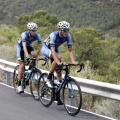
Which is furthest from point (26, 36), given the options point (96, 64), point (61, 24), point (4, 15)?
point (4, 15)

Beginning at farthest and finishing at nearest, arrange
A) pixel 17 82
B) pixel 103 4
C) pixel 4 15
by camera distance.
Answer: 1. pixel 103 4
2. pixel 4 15
3. pixel 17 82

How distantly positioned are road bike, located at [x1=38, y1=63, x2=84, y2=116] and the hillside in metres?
97.2

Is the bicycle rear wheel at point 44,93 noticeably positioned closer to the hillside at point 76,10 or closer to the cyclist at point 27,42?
the cyclist at point 27,42

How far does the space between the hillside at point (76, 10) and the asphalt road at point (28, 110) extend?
317ft

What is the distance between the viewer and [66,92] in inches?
324

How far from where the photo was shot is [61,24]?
810 cm

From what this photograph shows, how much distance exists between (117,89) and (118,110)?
0.92m

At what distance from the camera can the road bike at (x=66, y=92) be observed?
25.8ft

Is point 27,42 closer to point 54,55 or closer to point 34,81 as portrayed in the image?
point 34,81

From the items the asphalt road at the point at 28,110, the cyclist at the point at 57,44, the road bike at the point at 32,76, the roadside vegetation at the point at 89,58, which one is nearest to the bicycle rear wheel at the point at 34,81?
the road bike at the point at 32,76

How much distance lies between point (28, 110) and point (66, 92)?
91cm

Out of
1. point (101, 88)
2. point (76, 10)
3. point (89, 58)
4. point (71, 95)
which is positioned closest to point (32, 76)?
point (71, 95)

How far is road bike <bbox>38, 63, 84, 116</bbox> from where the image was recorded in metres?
7.87

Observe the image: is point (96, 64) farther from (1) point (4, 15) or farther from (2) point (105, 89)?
(1) point (4, 15)
